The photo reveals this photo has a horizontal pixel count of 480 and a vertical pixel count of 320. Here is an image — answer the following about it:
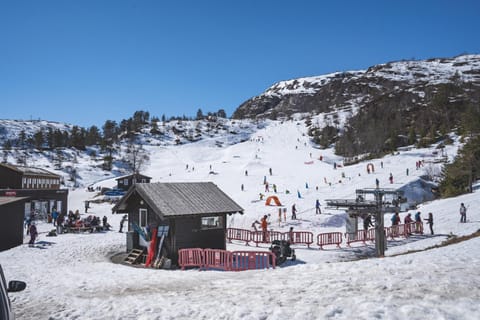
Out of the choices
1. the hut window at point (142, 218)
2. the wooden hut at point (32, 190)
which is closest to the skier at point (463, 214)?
the hut window at point (142, 218)

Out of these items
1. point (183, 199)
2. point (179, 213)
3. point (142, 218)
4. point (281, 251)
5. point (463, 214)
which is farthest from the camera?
point (463, 214)

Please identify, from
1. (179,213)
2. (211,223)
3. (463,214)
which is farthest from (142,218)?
(463,214)

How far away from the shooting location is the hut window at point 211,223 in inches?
829

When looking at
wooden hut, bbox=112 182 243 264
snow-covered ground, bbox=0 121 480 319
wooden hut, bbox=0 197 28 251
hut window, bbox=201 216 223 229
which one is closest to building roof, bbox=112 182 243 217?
wooden hut, bbox=112 182 243 264

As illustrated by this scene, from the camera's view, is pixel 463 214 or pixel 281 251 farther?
pixel 463 214

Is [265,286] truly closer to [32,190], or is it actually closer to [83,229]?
[83,229]

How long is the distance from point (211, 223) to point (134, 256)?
479 cm

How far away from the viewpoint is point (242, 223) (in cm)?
3666

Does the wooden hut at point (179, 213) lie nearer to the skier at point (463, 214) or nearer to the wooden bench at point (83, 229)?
the wooden bench at point (83, 229)

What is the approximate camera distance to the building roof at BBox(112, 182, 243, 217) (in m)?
19.8

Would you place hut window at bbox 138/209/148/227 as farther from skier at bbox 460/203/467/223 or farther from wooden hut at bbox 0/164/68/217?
skier at bbox 460/203/467/223

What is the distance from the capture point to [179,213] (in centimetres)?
1944

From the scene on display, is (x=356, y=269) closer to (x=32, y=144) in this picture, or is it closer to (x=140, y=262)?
(x=140, y=262)

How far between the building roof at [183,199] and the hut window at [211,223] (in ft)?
2.16
